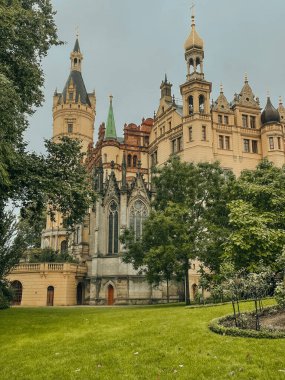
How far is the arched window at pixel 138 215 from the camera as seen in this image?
4659 cm

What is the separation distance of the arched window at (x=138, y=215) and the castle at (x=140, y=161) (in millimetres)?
110

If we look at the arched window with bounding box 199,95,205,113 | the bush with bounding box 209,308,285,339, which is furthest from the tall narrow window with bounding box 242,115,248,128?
the bush with bounding box 209,308,285,339

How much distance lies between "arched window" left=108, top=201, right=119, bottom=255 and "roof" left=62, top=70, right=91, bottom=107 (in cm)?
4314

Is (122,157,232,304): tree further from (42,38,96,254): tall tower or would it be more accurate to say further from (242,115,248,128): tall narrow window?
(42,38,96,254): tall tower

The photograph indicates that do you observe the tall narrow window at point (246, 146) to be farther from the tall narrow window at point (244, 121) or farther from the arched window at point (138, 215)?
the arched window at point (138, 215)

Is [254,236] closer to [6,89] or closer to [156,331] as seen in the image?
[156,331]

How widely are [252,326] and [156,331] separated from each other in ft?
10.3

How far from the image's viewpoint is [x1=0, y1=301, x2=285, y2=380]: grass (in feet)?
32.7

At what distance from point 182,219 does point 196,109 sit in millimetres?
26208

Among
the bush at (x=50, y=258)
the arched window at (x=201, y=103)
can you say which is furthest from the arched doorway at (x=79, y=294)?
the arched window at (x=201, y=103)

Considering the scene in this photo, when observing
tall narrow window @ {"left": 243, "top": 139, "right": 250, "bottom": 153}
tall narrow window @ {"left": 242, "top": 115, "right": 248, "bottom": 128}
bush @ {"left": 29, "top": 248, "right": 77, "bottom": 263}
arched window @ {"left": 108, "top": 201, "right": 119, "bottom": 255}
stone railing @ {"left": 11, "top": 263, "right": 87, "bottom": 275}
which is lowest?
stone railing @ {"left": 11, "top": 263, "right": 87, "bottom": 275}

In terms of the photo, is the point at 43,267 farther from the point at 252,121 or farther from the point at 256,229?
the point at 256,229

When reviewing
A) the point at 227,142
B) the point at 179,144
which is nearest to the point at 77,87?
the point at 179,144

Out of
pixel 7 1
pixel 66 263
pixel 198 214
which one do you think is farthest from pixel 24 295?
pixel 7 1
